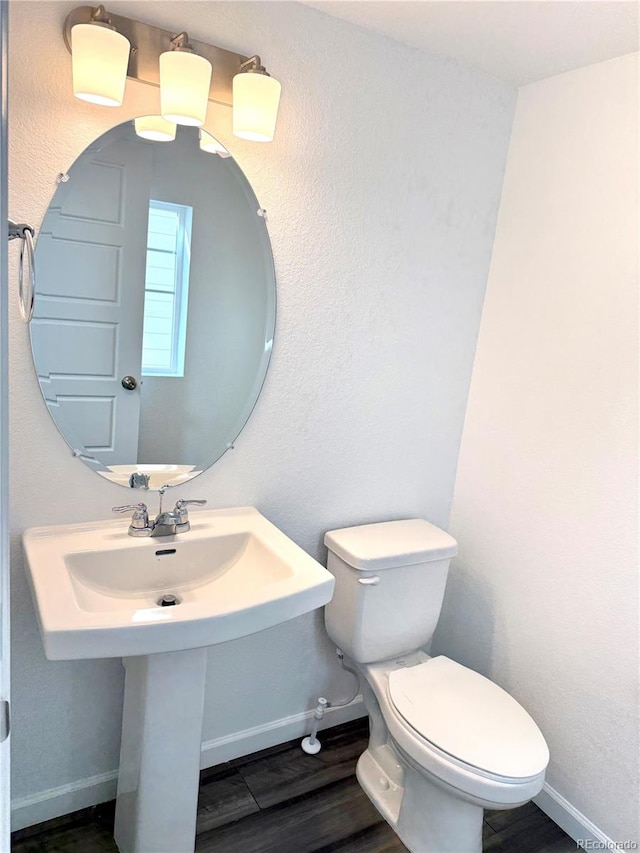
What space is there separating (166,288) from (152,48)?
0.54 meters

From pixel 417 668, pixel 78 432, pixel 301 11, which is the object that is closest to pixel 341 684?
pixel 417 668

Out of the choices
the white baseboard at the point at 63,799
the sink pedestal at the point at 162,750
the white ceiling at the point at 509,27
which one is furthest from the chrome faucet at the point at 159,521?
the white ceiling at the point at 509,27

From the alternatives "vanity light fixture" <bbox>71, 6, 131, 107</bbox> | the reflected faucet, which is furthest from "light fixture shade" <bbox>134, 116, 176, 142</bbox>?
the reflected faucet

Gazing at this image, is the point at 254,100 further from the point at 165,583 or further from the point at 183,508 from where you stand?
the point at 165,583

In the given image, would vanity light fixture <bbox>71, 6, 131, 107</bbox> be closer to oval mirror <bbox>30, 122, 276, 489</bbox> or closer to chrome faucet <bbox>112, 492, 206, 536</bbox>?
oval mirror <bbox>30, 122, 276, 489</bbox>

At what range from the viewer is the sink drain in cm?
158

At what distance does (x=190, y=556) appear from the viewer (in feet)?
5.35

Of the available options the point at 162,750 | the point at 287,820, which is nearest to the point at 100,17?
the point at 162,750

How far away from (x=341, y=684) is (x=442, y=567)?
60cm

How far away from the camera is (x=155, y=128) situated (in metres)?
1.49

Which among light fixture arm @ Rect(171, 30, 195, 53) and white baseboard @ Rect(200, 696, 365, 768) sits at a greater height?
light fixture arm @ Rect(171, 30, 195, 53)

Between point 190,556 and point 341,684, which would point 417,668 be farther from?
point 190,556

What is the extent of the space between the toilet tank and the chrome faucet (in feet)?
1.69

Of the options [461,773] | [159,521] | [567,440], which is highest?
[567,440]
